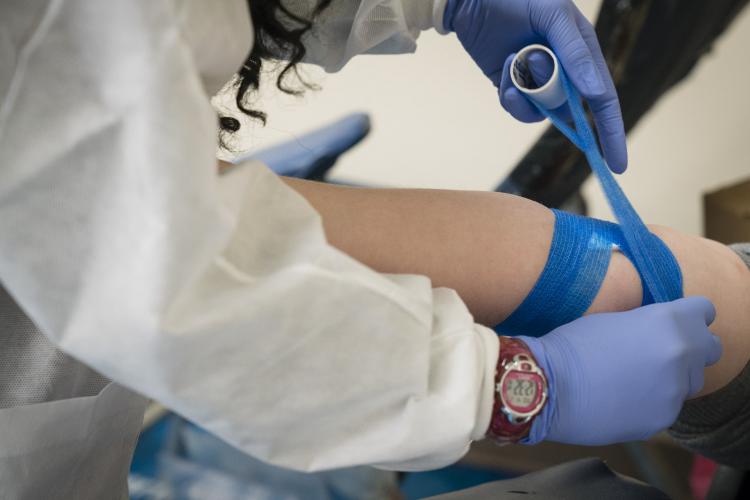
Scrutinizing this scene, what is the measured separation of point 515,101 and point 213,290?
1.70 feet

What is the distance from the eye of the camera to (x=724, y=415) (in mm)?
741

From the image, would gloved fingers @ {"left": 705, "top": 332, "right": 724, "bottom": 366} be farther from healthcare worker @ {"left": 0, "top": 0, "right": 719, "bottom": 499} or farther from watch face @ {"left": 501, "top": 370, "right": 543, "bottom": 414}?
watch face @ {"left": 501, "top": 370, "right": 543, "bottom": 414}

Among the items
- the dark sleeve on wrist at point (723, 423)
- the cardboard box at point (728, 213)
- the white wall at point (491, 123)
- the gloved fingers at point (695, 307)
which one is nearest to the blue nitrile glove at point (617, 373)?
the gloved fingers at point (695, 307)

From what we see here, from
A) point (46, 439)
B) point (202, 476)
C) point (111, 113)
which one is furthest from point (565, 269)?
point (202, 476)

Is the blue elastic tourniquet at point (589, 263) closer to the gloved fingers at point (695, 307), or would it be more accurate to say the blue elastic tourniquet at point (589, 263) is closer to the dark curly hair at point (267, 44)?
the gloved fingers at point (695, 307)

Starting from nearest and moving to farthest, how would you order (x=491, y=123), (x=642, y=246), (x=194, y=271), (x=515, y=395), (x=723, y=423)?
1. (x=194, y=271)
2. (x=515, y=395)
3. (x=642, y=246)
4. (x=723, y=423)
5. (x=491, y=123)

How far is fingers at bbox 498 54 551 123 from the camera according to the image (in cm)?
82

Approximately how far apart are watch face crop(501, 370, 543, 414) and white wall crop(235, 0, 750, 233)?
4.31ft

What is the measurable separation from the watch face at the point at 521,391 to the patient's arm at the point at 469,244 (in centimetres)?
11

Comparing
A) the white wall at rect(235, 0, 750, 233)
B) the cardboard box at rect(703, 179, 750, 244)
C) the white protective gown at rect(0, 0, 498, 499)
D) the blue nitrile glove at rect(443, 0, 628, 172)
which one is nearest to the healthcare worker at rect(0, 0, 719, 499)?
the white protective gown at rect(0, 0, 498, 499)

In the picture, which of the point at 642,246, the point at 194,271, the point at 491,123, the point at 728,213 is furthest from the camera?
the point at 491,123

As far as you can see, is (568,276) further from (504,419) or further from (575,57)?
(575,57)

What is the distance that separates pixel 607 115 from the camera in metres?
0.76

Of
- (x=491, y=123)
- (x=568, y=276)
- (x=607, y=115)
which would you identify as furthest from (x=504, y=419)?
(x=491, y=123)
